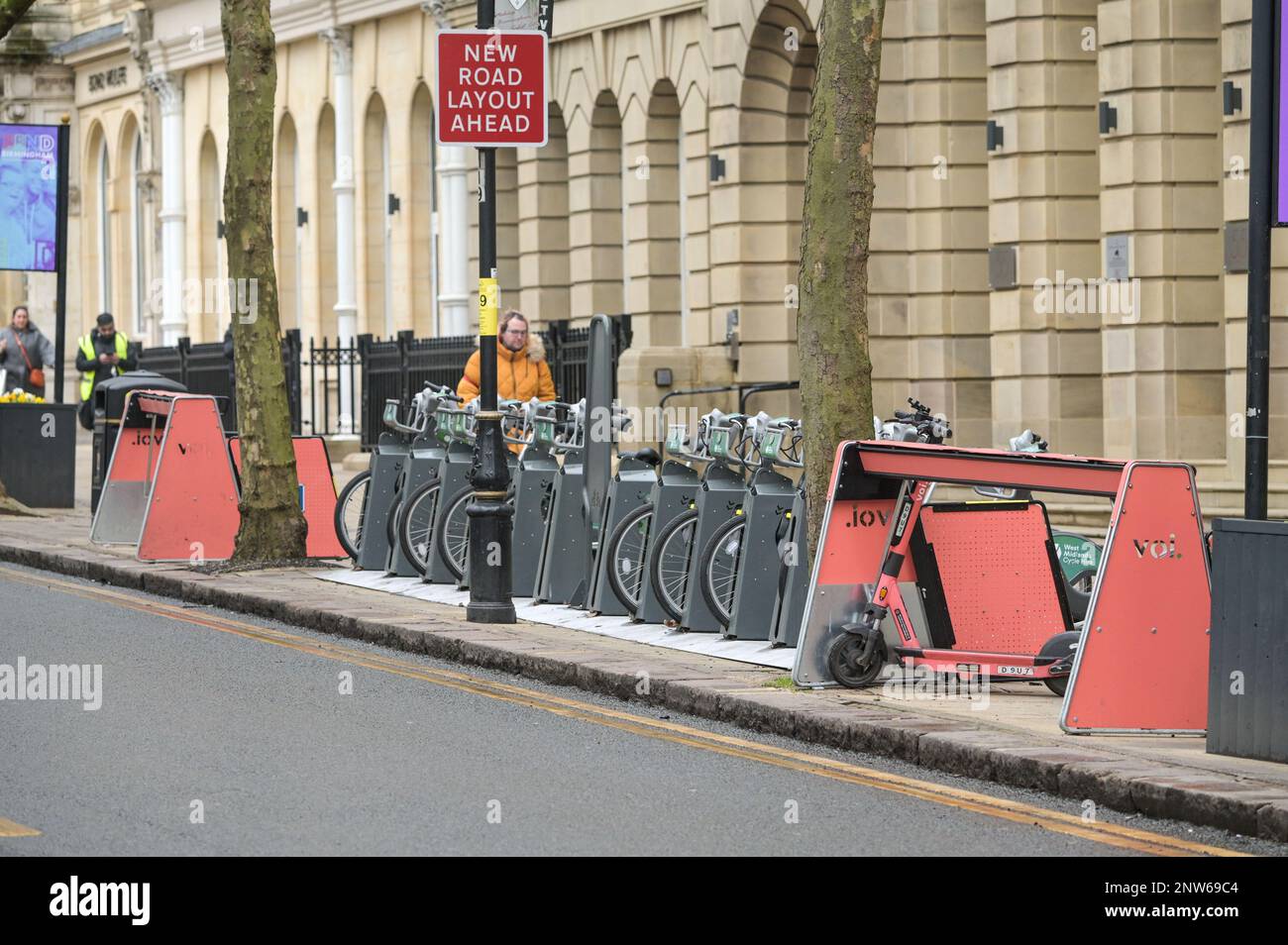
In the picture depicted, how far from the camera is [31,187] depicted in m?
26.3

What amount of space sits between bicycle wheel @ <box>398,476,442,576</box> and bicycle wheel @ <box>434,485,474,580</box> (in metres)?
0.28

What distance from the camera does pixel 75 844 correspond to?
8195 mm

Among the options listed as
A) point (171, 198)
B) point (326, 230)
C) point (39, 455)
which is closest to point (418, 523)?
point (39, 455)

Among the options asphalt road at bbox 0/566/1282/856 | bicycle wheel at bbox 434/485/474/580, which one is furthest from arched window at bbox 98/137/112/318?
asphalt road at bbox 0/566/1282/856

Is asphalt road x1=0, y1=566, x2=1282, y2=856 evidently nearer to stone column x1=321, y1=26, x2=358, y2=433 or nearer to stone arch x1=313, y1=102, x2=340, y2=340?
stone column x1=321, y1=26, x2=358, y2=433

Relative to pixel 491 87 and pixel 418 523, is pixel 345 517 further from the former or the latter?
pixel 491 87

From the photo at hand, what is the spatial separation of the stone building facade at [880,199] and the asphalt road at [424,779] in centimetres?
996

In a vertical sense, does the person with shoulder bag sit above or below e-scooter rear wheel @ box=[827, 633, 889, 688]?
above

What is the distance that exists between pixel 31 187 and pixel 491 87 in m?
13.0

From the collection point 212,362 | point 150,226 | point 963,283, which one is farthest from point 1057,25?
point 150,226

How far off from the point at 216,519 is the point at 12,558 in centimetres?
218

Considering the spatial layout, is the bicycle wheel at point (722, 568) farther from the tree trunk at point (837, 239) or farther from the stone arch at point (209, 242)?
the stone arch at point (209, 242)

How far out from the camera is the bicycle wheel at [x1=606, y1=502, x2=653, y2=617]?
14.7 m

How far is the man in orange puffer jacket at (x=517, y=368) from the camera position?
1802 cm
